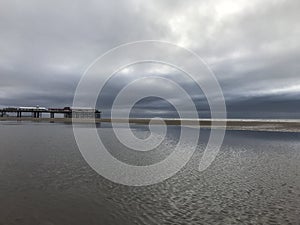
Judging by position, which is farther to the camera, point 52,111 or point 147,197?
point 52,111

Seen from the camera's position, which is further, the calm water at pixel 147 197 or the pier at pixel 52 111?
the pier at pixel 52 111

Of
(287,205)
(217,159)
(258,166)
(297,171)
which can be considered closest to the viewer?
(287,205)

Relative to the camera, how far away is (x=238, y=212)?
9602mm

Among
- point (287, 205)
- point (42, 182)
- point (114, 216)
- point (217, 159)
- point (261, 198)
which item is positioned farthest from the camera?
point (217, 159)

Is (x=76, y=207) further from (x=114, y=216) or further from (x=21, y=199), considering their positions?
(x=21, y=199)

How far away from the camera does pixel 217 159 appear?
2131cm

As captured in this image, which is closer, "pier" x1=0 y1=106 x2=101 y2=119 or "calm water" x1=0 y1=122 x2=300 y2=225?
"calm water" x1=0 y1=122 x2=300 y2=225

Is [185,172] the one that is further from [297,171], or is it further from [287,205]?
[297,171]

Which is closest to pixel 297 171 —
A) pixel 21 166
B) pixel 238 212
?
pixel 238 212

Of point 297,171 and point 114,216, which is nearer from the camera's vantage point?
point 114,216

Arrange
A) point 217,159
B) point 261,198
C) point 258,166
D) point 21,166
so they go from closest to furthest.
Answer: point 261,198, point 21,166, point 258,166, point 217,159

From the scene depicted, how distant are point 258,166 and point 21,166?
17.3 meters

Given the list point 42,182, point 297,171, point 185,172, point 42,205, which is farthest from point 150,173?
point 297,171

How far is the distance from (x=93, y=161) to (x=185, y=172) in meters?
7.45
